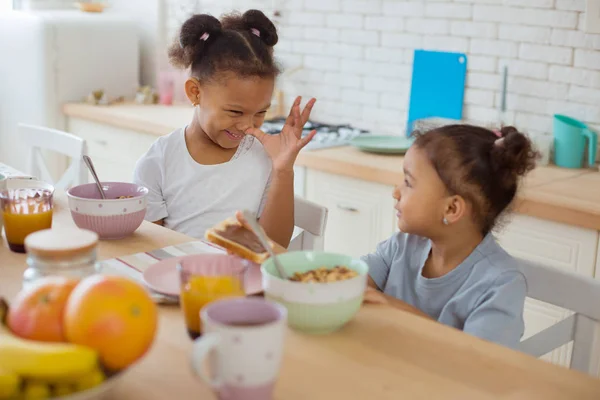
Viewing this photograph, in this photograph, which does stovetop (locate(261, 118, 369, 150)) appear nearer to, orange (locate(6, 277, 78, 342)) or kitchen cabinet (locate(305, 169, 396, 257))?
kitchen cabinet (locate(305, 169, 396, 257))

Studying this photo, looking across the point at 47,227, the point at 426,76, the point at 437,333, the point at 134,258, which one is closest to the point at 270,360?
the point at 437,333

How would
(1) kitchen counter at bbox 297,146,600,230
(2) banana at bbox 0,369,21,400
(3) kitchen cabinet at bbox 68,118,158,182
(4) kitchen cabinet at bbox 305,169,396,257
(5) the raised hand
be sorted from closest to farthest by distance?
(2) banana at bbox 0,369,21,400, (5) the raised hand, (1) kitchen counter at bbox 297,146,600,230, (4) kitchen cabinet at bbox 305,169,396,257, (3) kitchen cabinet at bbox 68,118,158,182

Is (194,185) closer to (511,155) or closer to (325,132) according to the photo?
(511,155)

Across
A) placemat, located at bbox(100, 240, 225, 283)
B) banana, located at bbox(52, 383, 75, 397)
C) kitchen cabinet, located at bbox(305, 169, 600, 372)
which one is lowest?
kitchen cabinet, located at bbox(305, 169, 600, 372)

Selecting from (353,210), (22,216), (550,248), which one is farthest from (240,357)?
(353,210)

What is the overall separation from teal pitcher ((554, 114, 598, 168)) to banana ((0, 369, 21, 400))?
237cm

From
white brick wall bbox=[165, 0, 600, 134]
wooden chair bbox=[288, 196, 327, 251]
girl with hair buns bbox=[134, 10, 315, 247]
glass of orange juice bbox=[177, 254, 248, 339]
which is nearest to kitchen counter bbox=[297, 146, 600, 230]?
white brick wall bbox=[165, 0, 600, 134]

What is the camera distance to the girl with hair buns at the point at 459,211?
1.61 metres

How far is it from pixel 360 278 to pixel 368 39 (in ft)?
7.87

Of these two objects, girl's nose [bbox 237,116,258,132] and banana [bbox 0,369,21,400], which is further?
girl's nose [bbox 237,116,258,132]

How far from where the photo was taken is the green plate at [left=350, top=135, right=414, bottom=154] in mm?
2994

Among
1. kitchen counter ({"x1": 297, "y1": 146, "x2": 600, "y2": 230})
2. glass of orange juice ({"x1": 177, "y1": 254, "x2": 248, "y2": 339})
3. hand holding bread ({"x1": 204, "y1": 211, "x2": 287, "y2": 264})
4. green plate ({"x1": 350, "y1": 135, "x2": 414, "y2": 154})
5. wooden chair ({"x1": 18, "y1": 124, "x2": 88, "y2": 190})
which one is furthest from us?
green plate ({"x1": 350, "y1": 135, "x2": 414, "y2": 154})

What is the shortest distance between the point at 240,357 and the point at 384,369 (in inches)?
10.8

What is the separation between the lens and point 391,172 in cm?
273
